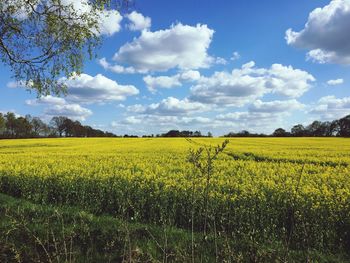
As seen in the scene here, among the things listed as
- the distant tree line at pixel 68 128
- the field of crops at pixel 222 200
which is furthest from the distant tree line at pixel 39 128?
the field of crops at pixel 222 200

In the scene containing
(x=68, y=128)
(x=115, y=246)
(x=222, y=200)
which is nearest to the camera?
(x=115, y=246)

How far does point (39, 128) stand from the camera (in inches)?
5197

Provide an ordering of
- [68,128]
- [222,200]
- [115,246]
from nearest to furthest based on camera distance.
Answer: [115,246] → [222,200] → [68,128]

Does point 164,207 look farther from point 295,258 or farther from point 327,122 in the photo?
point 327,122

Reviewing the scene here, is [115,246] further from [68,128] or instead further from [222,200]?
[68,128]

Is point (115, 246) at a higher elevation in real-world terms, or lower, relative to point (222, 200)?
lower

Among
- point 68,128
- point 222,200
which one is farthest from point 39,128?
point 222,200

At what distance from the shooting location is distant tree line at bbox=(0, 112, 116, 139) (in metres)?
113

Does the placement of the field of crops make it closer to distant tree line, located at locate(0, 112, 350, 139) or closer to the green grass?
the green grass

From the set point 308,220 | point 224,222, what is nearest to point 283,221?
point 308,220

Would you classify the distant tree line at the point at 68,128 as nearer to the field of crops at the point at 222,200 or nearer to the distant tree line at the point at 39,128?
the distant tree line at the point at 39,128

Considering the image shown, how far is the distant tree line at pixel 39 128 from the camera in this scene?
113456 mm

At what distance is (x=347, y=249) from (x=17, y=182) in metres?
12.8

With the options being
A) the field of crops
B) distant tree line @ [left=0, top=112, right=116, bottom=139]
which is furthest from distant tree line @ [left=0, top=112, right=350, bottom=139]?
the field of crops
